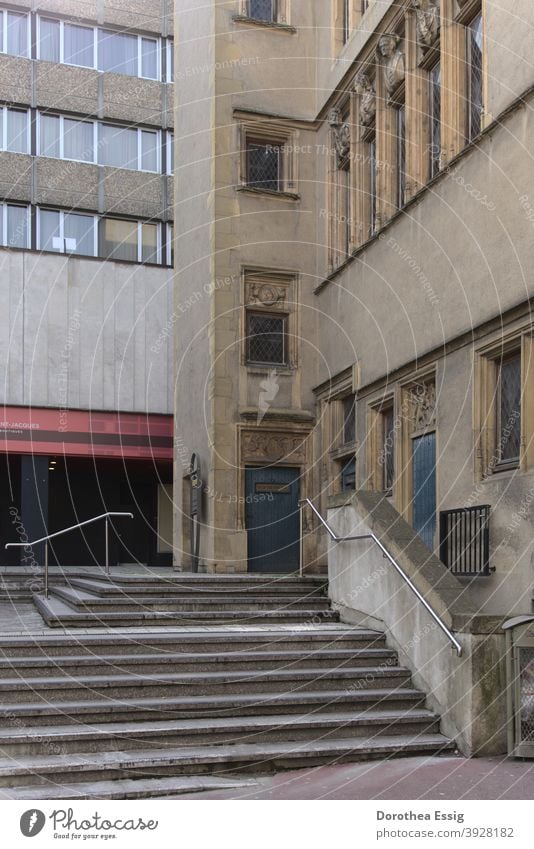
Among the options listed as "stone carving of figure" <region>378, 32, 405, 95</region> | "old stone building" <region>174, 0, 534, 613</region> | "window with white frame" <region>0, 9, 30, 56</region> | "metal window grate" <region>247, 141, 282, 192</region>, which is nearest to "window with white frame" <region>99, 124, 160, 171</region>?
"window with white frame" <region>0, 9, 30, 56</region>

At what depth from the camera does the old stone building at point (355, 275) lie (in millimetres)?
12609

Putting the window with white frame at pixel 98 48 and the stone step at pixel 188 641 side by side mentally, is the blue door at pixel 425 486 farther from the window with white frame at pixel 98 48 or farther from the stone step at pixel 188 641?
the window with white frame at pixel 98 48

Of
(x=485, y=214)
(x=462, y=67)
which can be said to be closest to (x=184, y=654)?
(x=485, y=214)

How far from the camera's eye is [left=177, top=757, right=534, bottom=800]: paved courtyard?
26.6 ft

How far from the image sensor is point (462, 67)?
14.3 meters

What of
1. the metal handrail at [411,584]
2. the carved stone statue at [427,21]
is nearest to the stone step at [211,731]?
the metal handrail at [411,584]

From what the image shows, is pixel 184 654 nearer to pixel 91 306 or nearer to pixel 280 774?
pixel 280 774

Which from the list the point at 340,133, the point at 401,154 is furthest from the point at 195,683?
the point at 340,133

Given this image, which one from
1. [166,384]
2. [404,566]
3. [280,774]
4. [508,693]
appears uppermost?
[166,384]

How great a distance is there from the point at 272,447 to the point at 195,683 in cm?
999

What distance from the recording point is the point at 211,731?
363 inches

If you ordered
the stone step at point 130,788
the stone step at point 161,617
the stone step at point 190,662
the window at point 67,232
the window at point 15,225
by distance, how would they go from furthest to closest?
the window at point 67,232 → the window at point 15,225 → the stone step at point 161,617 → the stone step at point 190,662 → the stone step at point 130,788
